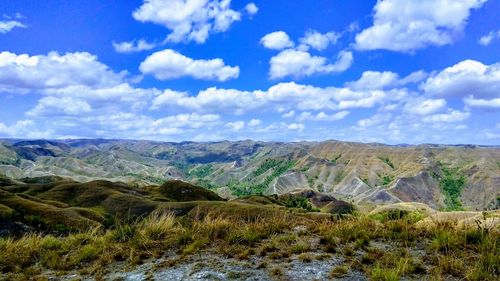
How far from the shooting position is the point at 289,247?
40.1 feet

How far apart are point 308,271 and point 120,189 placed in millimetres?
146947

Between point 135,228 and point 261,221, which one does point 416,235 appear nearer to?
point 261,221

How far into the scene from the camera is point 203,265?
11438 mm

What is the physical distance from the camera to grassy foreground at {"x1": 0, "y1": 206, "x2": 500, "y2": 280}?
34.0 feet

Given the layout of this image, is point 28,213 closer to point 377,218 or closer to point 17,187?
point 17,187

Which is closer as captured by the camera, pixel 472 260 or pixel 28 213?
pixel 472 260

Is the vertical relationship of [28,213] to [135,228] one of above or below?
below

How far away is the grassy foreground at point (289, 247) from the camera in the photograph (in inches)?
408

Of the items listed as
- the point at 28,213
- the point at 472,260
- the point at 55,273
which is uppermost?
the point at 472,260

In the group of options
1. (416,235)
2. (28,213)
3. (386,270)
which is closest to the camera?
(386,270)

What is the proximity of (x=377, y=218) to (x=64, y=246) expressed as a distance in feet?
35.3

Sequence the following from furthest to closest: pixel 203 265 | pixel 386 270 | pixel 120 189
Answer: pixel 120 189, pixel 203 265, pixel 386 270

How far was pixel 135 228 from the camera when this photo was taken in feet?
49.4

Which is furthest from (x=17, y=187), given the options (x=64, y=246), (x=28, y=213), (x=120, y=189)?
(x=64, y=246)
